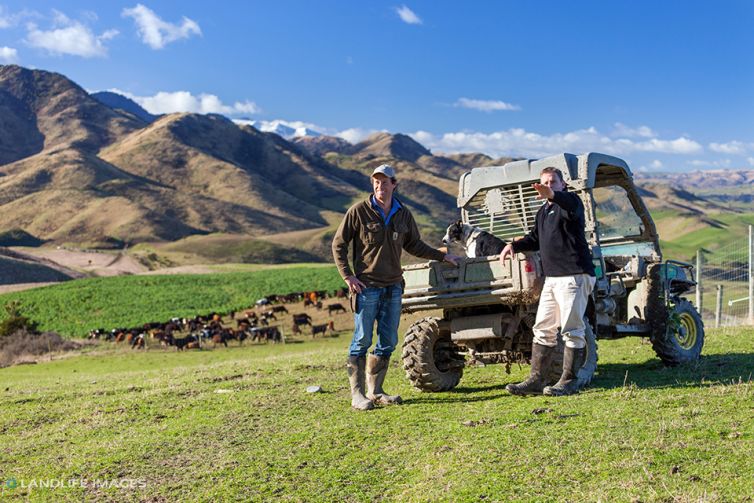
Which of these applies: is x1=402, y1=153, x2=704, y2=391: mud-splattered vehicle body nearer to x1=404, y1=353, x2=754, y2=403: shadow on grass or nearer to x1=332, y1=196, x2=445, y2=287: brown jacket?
x1=404, y1=353, x2=754, y2=403: shadow on grass

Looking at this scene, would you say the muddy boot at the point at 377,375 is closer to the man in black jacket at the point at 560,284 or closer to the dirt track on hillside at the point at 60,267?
the man in black jacket at the point at 560,284

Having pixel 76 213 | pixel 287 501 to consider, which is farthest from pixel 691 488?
pixel 76 213

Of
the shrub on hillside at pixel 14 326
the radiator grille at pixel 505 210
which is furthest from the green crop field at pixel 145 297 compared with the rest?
the radiator grille at pixel 505 210

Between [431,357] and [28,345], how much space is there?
26898 millimetres

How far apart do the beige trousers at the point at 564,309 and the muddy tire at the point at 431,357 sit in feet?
5.06

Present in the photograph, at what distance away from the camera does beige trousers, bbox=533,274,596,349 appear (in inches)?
287

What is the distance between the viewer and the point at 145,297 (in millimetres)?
49094

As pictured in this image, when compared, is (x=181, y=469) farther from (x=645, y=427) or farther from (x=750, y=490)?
(x=750, y=490)

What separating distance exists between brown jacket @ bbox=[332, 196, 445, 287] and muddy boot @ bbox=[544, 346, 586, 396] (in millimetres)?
1990

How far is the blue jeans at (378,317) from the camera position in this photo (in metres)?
7.70

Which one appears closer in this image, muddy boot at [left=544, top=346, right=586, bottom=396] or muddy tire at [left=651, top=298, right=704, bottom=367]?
muddy boot at [left=544, top=346, right=586, bottom=396]

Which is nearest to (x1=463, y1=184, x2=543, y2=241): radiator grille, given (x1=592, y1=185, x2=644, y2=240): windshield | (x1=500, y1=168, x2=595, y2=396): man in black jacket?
(x1=592, y1=185, x2=644, y2=240): windshield

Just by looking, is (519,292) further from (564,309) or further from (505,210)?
(505,210)

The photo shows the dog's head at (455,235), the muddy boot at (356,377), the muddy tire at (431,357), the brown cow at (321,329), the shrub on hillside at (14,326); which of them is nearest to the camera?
the muddy boot at (356,377)
